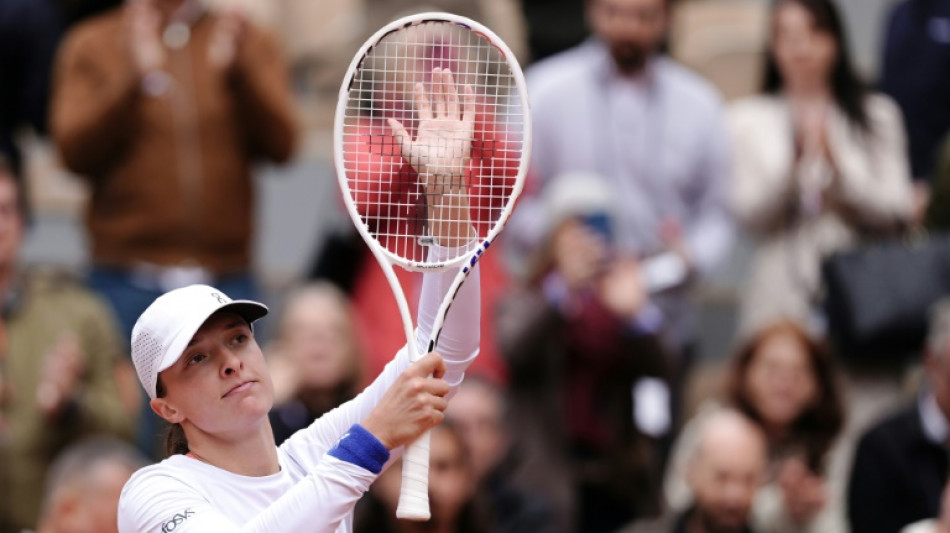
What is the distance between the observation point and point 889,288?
25.6 feet

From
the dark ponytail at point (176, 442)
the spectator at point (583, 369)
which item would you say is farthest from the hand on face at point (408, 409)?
the spectator at point (583, 369)

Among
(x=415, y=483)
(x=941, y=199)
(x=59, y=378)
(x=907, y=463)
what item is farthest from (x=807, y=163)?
(x=415, y=483)

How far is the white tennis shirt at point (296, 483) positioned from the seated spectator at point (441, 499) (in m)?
2.54

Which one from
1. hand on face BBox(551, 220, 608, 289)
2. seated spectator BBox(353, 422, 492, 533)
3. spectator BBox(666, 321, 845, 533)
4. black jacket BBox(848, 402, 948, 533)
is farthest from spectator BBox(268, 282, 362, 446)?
black jacket BBox(848, 402, 948, 533)

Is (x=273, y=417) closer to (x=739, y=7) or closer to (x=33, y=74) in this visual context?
(x=33, y=74)

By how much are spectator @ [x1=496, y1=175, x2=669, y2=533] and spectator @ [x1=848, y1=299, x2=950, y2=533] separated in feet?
2.85

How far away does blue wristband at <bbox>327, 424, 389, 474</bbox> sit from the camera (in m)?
4.07

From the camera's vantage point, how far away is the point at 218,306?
4.30 meters

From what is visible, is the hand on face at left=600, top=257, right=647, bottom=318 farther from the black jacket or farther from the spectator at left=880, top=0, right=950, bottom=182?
the spectator at left=880, top=0, right=950, bottom=182

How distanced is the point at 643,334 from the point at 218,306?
3647 mm

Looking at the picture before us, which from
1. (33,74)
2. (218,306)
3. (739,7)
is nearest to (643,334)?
(33,74)

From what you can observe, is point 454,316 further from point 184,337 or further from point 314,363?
point 314,363

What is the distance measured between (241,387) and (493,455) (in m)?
3.50

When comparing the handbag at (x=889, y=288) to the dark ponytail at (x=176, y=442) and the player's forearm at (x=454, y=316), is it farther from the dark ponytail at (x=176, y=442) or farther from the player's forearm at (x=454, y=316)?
the dark ponytail at (x=176, y=442)
